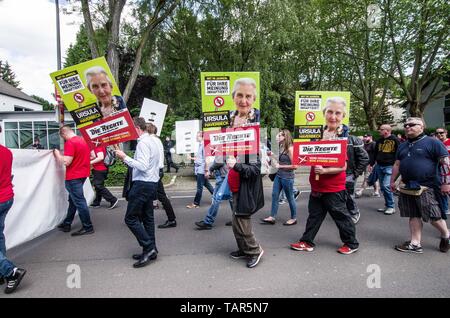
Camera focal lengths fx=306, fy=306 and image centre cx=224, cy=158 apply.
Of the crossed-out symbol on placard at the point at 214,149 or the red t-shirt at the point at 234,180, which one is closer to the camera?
the crossed-out symbol on placard at the point at 214,149

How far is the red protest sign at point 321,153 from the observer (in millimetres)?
3973

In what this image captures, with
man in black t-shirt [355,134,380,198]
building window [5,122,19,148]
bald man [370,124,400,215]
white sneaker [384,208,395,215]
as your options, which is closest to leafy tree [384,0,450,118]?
man in black t-shirt [355,134,380,198]

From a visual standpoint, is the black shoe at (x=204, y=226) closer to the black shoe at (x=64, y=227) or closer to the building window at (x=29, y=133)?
the black shoe at (x=64, y=227)

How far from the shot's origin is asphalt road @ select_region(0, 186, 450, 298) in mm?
3209

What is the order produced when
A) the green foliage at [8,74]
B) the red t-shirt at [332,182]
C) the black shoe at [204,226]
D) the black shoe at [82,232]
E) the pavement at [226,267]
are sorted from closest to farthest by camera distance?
the pavement at [226,267], the red t-shirt at [332,182], the black shoe at [82,232], the black shoe at [204,226], the green foliage at [8,74]

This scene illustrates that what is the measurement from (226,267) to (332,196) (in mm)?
1687

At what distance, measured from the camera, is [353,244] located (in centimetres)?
418

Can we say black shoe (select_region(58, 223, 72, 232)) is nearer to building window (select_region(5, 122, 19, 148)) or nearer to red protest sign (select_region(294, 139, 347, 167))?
red protest sign (select_region(294, 139, 347, 167))

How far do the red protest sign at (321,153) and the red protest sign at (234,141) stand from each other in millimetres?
720

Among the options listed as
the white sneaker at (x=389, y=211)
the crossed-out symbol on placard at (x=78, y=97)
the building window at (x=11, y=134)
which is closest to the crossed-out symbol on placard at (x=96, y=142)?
the crossed-out symbol on placard at (x=78, y=97)

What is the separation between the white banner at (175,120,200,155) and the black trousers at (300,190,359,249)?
7398 mm

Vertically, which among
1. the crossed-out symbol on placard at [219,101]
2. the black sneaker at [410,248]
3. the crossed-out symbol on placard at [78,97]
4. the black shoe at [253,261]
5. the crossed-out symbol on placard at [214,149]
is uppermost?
the crossed-out symbol on placard at [78,97]
